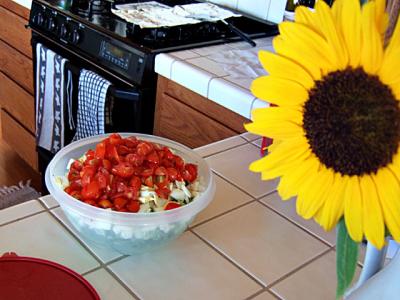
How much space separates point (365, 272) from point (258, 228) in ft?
1.05

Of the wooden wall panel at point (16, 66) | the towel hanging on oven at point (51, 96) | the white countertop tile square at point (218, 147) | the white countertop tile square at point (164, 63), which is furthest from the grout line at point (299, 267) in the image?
the wooden wall panel at point (16, 66)

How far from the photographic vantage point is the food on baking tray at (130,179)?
0.77 m

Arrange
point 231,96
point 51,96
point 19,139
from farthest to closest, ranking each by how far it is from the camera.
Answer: point 19,139 < point 51,96 < point 231,96

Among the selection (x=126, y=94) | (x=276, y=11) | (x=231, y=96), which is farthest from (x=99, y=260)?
(x=276, y=11)

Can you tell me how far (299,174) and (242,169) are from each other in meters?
0.66

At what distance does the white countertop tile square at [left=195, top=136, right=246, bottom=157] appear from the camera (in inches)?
44.7

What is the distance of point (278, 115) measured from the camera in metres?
0.42

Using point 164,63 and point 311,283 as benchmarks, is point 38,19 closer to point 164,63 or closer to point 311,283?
point 164,63

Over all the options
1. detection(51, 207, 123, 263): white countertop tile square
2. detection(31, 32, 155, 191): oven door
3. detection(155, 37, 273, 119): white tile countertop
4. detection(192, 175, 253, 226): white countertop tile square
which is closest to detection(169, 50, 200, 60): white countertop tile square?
detection(155, 37, 273, 119): white tile countertop

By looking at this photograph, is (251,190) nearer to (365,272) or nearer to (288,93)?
(365,272)

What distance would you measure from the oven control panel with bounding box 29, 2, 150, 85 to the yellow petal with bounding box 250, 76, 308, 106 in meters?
1.32

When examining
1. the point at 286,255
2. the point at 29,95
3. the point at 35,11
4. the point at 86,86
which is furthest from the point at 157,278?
the point at 29,95

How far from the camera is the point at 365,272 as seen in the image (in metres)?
0.59

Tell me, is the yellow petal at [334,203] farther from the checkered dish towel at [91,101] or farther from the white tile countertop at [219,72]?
the checkered dish towel at [91,101]
